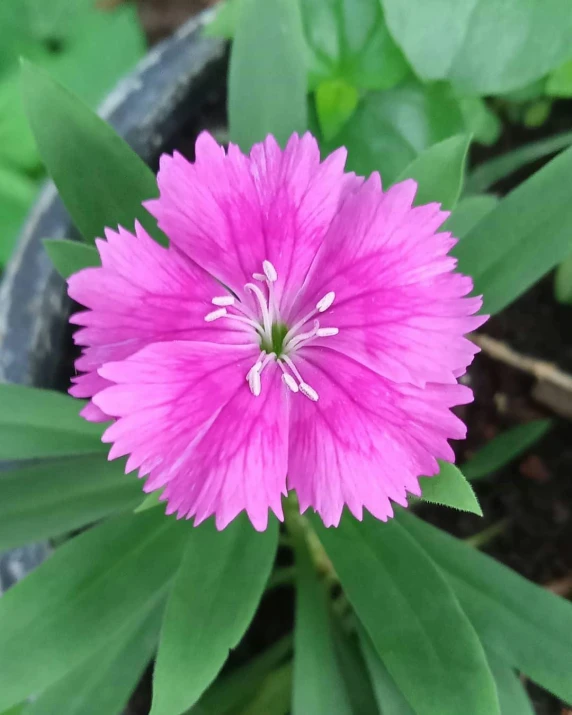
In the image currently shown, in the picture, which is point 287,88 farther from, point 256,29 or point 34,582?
point 34,582

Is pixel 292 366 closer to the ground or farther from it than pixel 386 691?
farther from it

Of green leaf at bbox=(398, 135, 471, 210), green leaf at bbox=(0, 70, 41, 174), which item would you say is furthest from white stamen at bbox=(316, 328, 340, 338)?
green leaf at bbox=(0, 70, 41, 174)

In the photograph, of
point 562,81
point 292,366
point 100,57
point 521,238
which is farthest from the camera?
point 100,57

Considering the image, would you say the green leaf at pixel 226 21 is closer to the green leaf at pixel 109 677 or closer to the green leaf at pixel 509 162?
the green leaf at pixel 509 162

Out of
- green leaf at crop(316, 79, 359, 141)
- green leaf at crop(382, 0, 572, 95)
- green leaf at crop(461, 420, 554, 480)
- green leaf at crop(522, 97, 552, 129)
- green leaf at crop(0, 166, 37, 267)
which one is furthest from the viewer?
green leaf at crop(0, 166, 37, 267)

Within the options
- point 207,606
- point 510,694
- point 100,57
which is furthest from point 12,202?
point 510,694

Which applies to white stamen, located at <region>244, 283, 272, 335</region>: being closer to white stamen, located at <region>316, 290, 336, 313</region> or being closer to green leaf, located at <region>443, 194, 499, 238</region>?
white stamen, located at <region>316, 290, 336, 313</region>

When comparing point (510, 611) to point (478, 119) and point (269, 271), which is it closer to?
point (269, 271)
